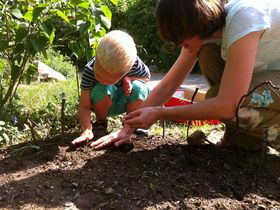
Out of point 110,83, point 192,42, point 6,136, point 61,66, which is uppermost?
point 192,42

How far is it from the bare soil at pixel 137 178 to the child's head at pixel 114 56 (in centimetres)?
40

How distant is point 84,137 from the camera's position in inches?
98.1

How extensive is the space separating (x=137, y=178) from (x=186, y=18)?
28.2 inches

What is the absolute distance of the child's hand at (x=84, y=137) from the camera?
2442 millimetres

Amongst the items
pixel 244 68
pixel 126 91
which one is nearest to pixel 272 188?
pixel 244 68

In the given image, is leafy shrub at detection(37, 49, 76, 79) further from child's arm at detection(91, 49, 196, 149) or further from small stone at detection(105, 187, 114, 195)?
small stone at detection(105, 187, 114, 195)

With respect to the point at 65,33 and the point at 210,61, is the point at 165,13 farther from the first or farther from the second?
the point at 65,33

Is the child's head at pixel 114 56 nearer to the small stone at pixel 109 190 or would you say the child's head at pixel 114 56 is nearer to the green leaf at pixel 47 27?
the green leaf at pixel 47 27

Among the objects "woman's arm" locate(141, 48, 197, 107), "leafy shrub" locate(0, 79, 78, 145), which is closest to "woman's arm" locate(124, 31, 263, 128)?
"woman's arm" locate(141, 48, 197, 107)

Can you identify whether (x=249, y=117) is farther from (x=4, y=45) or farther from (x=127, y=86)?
(x=4, y=45)

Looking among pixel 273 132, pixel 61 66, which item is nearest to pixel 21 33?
pixel 273 132

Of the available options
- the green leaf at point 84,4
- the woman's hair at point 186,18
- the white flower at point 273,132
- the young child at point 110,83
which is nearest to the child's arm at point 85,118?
the young child at point 110,83

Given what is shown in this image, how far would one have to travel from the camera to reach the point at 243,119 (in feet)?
7.45

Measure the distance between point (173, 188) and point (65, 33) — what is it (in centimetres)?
125
